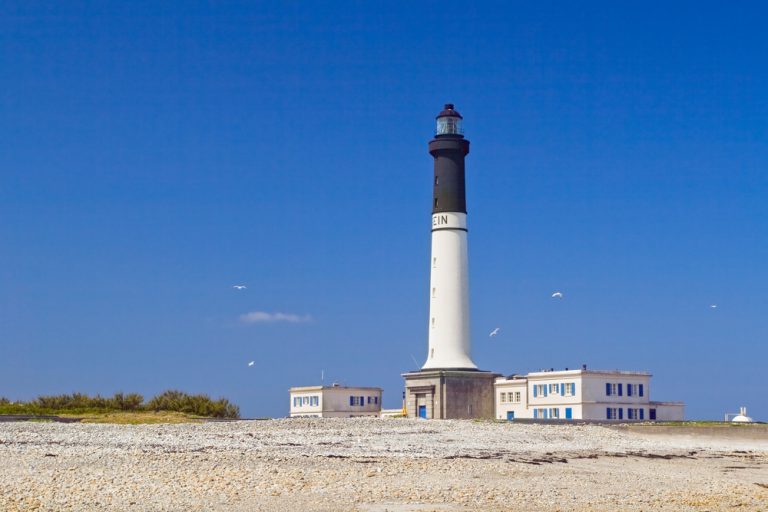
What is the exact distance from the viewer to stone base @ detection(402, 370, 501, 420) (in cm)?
4800

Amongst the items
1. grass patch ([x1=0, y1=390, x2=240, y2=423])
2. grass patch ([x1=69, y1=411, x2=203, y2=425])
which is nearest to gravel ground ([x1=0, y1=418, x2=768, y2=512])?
grass patch ([x1=69, y1=411, x2=203, y2=425])

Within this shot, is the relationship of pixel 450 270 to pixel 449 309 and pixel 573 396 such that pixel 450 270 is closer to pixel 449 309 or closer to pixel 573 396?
pixel 449 309

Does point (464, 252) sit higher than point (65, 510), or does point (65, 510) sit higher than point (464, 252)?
point (464, 252)

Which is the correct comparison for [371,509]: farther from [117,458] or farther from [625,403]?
[625,403]

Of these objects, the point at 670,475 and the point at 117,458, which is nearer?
the point at 117,458

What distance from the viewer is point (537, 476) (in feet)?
76.8

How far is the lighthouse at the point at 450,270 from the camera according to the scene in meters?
48.5

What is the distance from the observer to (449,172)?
48844 mm

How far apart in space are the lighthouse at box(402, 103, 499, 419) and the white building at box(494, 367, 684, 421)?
9.37ft

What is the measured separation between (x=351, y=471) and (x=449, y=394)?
86.1ft

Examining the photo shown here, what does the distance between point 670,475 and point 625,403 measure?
27.6m

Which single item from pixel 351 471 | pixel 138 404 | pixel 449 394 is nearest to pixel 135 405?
pixel 138 404

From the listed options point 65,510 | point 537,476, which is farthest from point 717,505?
point 65,510

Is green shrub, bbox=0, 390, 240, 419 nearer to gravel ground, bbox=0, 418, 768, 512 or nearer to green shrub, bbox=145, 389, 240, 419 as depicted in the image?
green shrub, bbox=145, 389, 240, 419
